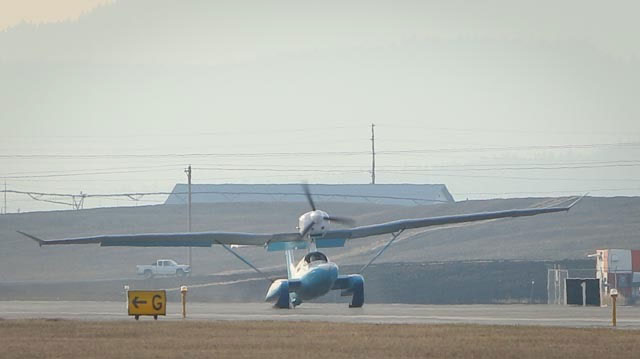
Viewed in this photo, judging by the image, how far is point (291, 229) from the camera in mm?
162250

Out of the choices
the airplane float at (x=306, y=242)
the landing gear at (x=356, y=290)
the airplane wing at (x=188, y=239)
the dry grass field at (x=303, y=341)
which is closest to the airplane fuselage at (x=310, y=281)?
the airplane float at (x=306, y=242)

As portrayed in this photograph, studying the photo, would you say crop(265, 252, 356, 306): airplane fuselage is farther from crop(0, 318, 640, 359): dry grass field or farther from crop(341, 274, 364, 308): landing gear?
crop(0, 318, 640, 359): dry grass field

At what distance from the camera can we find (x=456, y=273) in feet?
339

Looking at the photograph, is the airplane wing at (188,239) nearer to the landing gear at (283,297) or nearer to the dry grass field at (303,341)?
the landing gear at (283,297)

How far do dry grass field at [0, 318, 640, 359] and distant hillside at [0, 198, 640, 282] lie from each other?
76.8 meters

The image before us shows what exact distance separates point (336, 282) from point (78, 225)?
10634 centimetres

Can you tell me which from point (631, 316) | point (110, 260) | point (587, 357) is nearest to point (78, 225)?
point (110, 260)

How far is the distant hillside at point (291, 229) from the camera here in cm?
13362

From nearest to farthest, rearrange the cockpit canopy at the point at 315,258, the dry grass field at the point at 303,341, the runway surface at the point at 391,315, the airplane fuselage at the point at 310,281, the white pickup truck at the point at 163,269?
the dry grass field at the point at 303,341, the runway surface at the point at 391,315, the airplane fuselage at the point at 310,281, the cockpit canopy at the point at 315,258, the white pickup truck at the point at 163,269

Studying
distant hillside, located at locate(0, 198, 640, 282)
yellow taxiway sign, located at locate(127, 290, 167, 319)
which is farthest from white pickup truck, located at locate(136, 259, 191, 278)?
yellow taxiway sign, located at locate(127, 290, 167, 319)

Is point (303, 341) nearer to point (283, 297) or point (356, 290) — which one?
point (283, 297)

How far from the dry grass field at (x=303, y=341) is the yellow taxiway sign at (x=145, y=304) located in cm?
449

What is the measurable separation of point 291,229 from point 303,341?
12066 centimetres

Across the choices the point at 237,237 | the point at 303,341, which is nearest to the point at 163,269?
the point at 237,237
